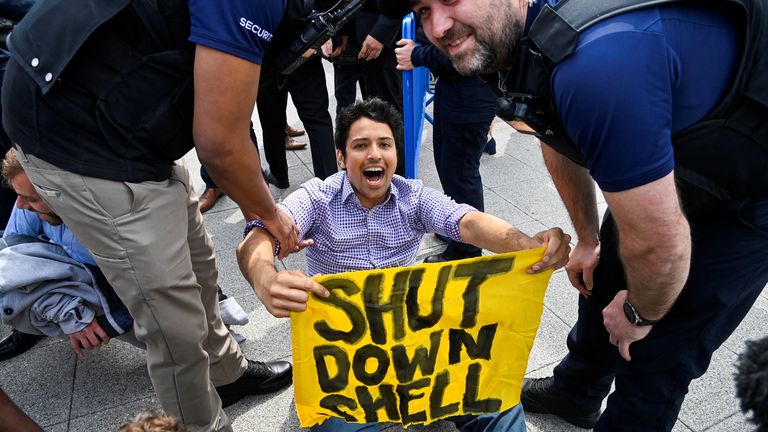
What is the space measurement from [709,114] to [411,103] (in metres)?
2.53

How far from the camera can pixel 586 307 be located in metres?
1.99

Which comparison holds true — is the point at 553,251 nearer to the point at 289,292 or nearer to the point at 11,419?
the point at 289,292

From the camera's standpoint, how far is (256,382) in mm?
2375

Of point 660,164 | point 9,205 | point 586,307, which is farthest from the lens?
point 9,205

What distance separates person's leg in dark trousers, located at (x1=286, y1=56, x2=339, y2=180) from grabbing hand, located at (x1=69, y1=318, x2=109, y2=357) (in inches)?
76.4

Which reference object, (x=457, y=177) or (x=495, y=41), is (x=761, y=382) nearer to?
(x=495, y=41)

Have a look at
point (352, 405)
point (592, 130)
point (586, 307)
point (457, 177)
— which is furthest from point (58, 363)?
point (592, 130)

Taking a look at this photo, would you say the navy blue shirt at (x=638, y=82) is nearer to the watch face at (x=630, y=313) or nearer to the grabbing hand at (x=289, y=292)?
the watch face at (x=630, y=313)

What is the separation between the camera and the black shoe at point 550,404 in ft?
7.20

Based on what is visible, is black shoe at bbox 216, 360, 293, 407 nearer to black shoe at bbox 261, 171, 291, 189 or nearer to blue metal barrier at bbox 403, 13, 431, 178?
blue metal barrier at bbox 403, 13, 431, 178

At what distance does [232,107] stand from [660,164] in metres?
1.05

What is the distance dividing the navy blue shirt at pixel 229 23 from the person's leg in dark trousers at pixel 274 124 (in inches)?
88.2

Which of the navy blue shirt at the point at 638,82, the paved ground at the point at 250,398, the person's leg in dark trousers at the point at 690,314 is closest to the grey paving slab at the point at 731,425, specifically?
the paved ground at the point at 250,398

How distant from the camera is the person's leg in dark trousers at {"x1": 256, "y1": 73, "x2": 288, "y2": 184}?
12.5 ft
